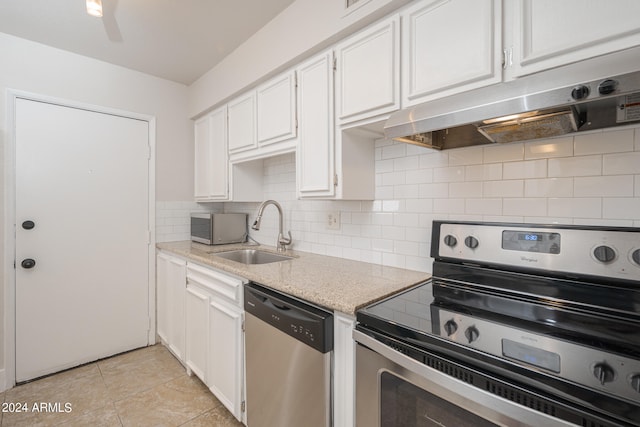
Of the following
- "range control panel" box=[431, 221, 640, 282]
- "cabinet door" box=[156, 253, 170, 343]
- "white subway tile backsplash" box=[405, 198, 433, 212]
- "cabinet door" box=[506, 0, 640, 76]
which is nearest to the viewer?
"cabinet door" box=[506, 0, 640, 76]

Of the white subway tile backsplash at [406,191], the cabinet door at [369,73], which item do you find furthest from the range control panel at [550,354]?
the cabinet door at [369,73]

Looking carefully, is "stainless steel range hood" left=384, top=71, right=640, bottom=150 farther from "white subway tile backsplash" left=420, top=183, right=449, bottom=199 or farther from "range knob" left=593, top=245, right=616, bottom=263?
Result: "range knob" left=593, top=245, right=616, bottom=263

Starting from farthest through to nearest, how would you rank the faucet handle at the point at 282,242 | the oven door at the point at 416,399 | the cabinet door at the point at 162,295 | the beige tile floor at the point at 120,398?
the cabinet door at the point at 162,295 < the faucet handle at the point at 282,242 < the beige tile floor at the point at 120,398 < the oven door at the point at 416,399

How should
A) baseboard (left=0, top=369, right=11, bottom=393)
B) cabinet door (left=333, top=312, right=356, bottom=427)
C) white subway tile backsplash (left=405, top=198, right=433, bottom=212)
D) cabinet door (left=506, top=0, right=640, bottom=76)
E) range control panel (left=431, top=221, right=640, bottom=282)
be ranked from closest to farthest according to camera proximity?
cabinet door (left=506, top=0, right=640, bottom=76) < range control panel (left=431, top=221, right=640, bottom=282) < cabinet door (left=333, top=312, right=356, bottom=427) < white subway tile backsplash (left=405, top=198, right=433, bottom=212) < baseboard (left=0, top=369, right=11, bottom=393)

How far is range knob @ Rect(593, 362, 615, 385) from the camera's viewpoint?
2.03 feet

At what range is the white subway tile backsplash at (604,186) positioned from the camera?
1.02 m

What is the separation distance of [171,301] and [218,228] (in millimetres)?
698

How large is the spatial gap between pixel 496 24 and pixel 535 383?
1.10 metres

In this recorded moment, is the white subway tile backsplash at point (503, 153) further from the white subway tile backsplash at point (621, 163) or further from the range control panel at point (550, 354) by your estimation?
the range control panel at point (550, 354)

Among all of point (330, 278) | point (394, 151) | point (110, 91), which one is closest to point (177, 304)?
point (330, 278)

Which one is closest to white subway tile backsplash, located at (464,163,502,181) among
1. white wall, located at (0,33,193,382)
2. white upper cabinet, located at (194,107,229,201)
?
white upper cabinet, located at (194,107,229,201)

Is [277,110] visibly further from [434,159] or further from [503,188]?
[503,188]

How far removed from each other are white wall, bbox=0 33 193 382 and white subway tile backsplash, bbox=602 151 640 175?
303 centimetres

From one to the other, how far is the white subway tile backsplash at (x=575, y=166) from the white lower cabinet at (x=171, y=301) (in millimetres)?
2263
